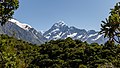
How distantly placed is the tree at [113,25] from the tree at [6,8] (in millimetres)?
11073

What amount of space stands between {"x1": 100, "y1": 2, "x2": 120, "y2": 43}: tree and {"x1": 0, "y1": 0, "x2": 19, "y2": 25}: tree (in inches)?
436

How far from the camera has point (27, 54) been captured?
125 m

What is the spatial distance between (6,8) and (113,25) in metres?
13.3

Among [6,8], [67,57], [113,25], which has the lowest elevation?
[113,25]

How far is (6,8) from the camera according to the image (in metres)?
40.3

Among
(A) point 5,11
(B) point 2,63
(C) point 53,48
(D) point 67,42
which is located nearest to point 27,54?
(C) point 53,48

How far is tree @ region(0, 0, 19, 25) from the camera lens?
39.7 m

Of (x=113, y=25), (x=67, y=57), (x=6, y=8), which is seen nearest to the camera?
(x=113, y=25)

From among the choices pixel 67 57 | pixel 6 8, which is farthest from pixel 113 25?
pixel 67 57

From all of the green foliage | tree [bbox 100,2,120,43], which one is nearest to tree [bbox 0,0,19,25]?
tree [bbox 100,2,120,43]

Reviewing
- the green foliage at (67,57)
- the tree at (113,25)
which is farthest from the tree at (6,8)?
the green foliage at (67,57)

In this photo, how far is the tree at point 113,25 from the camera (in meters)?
34.3

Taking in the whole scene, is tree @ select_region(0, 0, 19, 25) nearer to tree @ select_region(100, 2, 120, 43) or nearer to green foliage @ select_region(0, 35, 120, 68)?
tree @ select_region(100, 2, 120, 43)

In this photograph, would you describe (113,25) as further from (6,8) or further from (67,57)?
(67,57)
